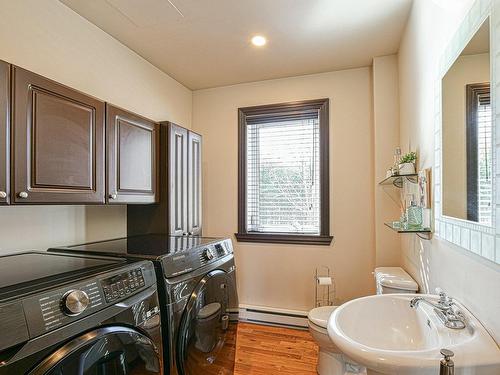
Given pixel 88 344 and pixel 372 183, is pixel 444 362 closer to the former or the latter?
pixel 88 344

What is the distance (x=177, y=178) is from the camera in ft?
8.10

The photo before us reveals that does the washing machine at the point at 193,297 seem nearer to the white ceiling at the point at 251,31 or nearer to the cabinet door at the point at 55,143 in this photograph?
the cabinet door at the point at 55,143

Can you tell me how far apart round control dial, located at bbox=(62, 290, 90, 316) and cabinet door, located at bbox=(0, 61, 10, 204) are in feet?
1.98

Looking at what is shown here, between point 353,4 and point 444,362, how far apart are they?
2.00 meters

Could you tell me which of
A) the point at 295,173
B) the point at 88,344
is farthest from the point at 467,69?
the point at 295,173

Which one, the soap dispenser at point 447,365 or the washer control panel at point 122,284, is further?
the washer control panel at point 122,284

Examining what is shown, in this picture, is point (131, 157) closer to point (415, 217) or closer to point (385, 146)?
point (415, 217)

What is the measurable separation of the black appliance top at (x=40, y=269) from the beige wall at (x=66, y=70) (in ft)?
0.70

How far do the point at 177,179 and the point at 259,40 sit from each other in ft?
4.15

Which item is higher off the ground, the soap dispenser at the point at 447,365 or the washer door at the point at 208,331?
the soap dispenser at the point at 447,365

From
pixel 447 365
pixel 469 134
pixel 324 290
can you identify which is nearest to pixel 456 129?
pixel 469 134

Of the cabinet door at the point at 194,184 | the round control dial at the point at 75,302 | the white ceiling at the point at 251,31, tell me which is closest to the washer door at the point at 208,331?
the round control dial at the point at 75,302

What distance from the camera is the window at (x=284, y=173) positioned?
2.97 m

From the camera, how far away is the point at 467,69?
1.13 m
